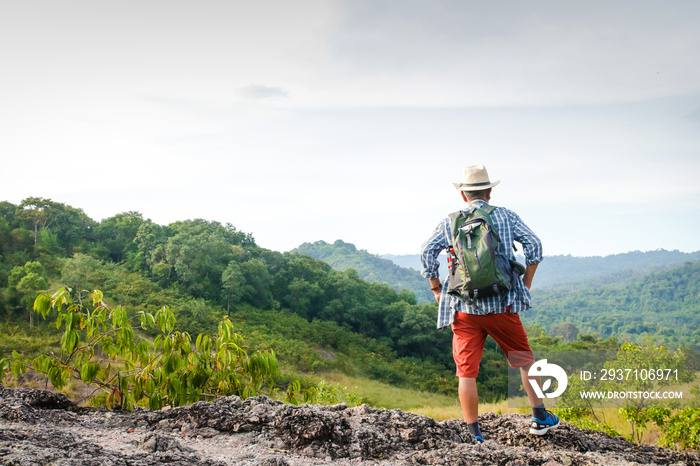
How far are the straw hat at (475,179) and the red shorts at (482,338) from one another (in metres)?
0.71

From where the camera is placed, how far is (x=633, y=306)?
344 feet

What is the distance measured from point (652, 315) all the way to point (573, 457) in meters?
113

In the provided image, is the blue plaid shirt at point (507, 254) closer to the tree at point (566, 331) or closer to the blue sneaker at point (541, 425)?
the blue sneaker at point (541, 425)

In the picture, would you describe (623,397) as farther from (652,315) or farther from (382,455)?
(652,315)

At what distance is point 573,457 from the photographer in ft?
6.57

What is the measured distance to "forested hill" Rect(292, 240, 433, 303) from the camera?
339ft

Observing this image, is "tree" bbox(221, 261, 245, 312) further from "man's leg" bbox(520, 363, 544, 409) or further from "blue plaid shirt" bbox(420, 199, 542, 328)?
"man's leg" bbox(520, 363, 544, 409)

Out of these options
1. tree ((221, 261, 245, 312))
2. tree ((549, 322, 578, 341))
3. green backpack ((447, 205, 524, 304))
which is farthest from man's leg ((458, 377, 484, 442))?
tree ((549, 322, 578, 341))

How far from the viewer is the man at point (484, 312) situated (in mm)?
2381

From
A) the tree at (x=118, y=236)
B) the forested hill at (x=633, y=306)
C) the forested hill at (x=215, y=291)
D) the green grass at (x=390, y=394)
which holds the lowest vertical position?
the forested hill at (x=633, y=306)

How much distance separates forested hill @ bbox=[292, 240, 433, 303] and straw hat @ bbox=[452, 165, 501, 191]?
96.5 meters

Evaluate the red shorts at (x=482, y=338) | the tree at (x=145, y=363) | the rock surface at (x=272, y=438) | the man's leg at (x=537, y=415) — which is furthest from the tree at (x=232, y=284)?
the man's leg at (x=537, y=415)

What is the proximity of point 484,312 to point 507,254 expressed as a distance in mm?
347

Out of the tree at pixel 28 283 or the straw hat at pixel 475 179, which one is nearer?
the straw hat at pixel 475 179
